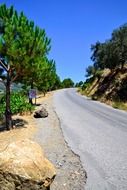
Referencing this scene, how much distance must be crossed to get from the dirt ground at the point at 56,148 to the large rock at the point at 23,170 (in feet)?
4.07

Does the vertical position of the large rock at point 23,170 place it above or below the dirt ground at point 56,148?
above

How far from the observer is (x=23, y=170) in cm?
734

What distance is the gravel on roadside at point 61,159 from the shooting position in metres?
9.17

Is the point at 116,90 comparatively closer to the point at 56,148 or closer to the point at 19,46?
the point at 19,46

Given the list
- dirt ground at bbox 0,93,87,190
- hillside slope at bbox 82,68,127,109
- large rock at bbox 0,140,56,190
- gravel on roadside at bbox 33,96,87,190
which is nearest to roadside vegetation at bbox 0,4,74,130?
dirt ground at bbox 0,93,87,190

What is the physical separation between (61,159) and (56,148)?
2.10 metres

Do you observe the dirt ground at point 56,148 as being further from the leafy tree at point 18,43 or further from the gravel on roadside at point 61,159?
the leafy tree at point 18,43

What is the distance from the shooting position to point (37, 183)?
7469mm

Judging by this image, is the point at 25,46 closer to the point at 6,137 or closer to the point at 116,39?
the point at 6,137

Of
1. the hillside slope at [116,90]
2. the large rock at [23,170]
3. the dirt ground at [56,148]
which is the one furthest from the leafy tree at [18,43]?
the hillside slope at [116,90]

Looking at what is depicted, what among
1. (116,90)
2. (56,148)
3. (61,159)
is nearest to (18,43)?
(56,148)

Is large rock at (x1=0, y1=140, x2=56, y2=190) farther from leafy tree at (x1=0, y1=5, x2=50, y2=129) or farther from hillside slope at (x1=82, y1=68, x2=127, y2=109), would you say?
hillside slope at (x1=82, y1=68, x2=127, y2=109)

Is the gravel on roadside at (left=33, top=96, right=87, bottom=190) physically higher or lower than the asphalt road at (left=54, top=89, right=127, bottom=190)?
lower

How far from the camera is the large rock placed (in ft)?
24.0
